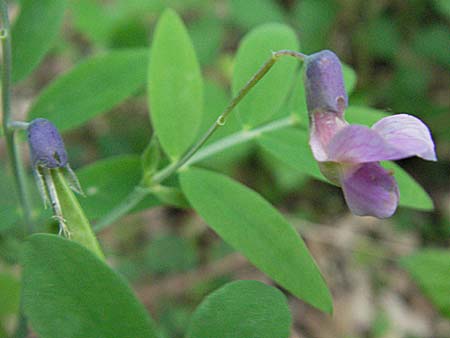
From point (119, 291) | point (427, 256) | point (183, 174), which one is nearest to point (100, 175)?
point (183, 174)

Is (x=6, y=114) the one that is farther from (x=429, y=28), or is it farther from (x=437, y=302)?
(x=429, y=28)

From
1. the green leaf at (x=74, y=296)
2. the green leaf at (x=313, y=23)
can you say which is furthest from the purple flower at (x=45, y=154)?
the green leaf at (x=313, y=23)

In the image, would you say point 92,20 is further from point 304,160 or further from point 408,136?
point 408,136

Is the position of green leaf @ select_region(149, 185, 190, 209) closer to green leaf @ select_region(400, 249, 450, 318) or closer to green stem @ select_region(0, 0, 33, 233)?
green stem @ select_region(0, 0, 33, 233)

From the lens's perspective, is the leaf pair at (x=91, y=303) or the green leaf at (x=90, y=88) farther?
the green leaf at (x=90, y=88)

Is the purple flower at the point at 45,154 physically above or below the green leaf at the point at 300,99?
above

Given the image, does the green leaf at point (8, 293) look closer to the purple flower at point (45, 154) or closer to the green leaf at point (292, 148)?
the purple flower at point (45, 154)
